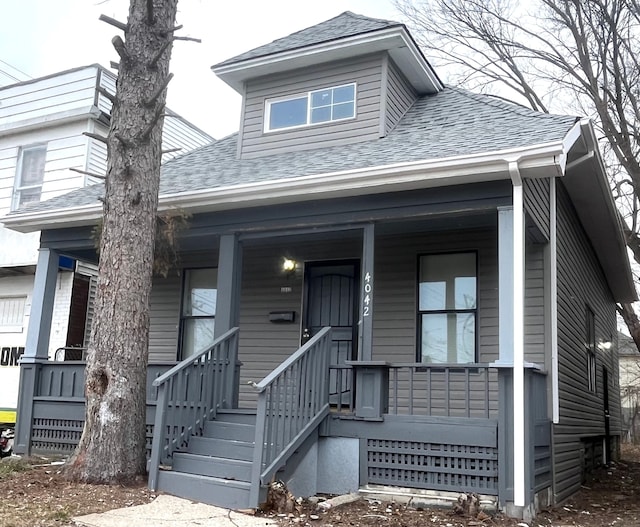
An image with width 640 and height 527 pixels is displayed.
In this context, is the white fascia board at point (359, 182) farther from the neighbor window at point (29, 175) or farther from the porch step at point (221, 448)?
the neighbor window at point (29, 175)

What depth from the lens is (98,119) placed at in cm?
1229

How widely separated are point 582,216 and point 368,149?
4108 millimetres

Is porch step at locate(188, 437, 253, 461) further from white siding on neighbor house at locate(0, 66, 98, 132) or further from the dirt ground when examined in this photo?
white siding on neighbor house at locate(0, 66, 98, 132)

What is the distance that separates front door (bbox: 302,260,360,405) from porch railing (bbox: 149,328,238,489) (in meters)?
1.73

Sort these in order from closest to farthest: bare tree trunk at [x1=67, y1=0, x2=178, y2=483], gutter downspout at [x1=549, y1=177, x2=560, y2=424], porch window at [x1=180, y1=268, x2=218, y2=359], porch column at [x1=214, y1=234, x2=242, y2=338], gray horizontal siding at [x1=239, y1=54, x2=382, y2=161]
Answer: bare tree trunk at [x1=67, y1=0, x2=178, y2=483] < gutter downspout at [x1=549, y1=177, x2=560, y2=424] < porch column at [x1=214, y1=234, x2=242, y2=338] < gray horizontal siding at [x1=239, y1=54, x2=382, y2=161] < porch window at [x1=180, y1=268, x2=218, y2=359]

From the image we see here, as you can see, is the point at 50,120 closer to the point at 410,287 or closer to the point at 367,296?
the point at 410,287

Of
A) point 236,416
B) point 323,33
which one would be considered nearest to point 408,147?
point 323,33

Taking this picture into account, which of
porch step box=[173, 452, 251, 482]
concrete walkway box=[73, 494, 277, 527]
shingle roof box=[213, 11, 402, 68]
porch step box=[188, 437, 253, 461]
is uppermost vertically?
shingle roof box=[213, 11, 402, 68]

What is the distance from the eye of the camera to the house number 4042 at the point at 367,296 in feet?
23.3

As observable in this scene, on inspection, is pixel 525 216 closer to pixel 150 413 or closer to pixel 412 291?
pixel 412 291

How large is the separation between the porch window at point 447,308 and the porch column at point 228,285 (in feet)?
7.50

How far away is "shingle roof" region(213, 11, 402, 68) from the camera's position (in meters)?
9.41

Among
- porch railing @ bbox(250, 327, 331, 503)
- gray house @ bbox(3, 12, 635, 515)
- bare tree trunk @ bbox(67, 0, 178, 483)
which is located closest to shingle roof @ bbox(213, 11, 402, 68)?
gray house @ bbox(3, 12, 635, 515)

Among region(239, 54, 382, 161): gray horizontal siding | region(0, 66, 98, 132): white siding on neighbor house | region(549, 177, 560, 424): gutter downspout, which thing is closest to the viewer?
region(549, 177, 560, 424): gutter downspout
